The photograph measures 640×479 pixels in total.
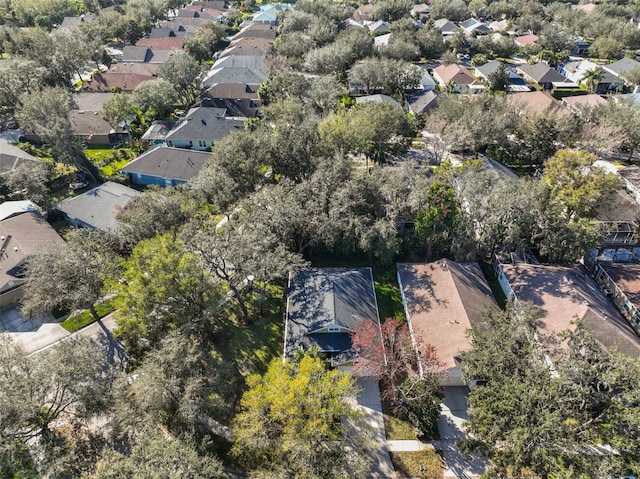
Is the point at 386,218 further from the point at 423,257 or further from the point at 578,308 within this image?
the point at 578,308

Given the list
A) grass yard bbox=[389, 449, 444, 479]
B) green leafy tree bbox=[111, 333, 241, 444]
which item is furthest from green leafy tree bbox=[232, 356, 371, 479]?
grass yard bbox=[389, 449, 444, 479]

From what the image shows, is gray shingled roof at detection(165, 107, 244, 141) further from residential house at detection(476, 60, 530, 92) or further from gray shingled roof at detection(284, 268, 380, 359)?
residential house at detection(476, 60, 530, 92)

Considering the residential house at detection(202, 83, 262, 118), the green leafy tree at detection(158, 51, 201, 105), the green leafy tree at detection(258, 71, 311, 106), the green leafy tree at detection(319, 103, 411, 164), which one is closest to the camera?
the green leafy tree at detection(319, 103, 411, 164)

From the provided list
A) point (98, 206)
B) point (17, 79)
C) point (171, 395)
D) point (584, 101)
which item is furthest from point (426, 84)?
point (171, 395)

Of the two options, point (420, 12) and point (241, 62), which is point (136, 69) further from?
point (420, 12)

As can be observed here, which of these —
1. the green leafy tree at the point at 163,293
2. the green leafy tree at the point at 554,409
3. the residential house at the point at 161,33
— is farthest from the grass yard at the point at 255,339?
the residential house at the point at 161,33
